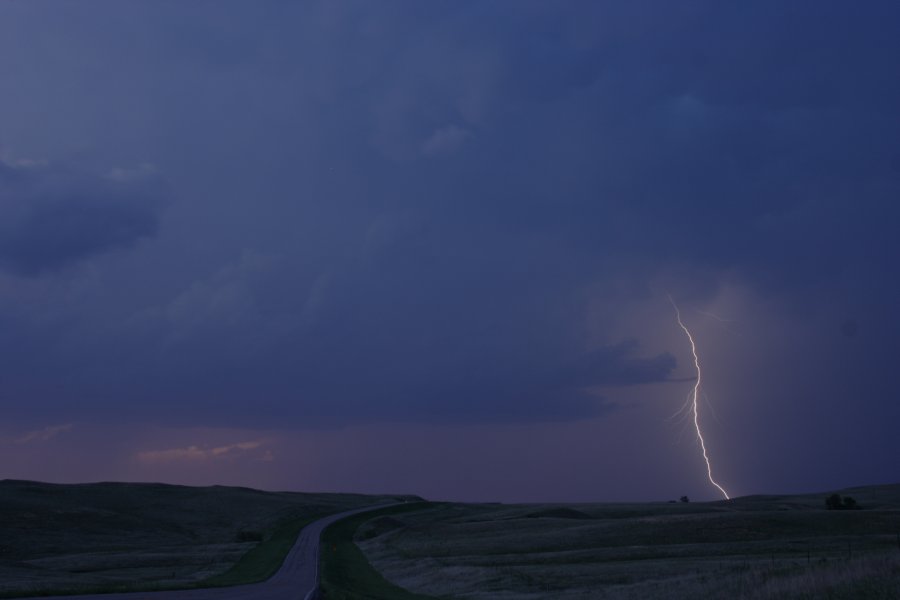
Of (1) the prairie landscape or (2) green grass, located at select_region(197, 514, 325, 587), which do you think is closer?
(1) the prairie landscape

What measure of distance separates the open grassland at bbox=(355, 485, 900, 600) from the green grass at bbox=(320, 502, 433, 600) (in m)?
1.20

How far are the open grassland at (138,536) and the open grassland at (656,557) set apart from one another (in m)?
11.3

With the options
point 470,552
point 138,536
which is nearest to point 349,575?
point 470,552

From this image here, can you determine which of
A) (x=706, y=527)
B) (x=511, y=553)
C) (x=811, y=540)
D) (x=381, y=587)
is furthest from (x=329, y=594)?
(x=706, y=527)

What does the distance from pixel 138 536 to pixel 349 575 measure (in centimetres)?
5621

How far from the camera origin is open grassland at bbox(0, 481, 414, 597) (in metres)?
48.8

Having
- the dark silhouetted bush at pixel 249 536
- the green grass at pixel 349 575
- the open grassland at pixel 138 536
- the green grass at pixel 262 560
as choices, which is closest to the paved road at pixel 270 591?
the green grass at pixel 349 575

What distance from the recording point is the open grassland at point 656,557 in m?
24.1

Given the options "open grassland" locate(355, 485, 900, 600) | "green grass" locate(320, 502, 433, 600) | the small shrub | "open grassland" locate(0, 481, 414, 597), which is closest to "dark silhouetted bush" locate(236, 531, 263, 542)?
the small shrub

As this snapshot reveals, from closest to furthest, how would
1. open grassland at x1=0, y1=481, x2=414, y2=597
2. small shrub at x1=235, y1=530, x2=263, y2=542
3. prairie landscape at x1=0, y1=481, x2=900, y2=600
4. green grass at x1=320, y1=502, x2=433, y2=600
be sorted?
prairie landscape at x1=0, y1=481, x2=900, y2=600 < green grass at x1=320, y1=502, x2=433, y2=600 < open grassland at x1=0, y1=481, x2=414, y2=597 < small shrub at x1=235, y1=530, x2=263, y2=542

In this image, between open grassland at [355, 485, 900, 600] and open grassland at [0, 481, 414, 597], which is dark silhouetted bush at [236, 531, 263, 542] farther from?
open grassland at [355, 485, 900, 600]

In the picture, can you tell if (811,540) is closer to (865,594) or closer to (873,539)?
(873,539)

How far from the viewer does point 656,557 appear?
2015 inches

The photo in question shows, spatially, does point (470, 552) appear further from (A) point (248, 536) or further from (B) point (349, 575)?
(A) point (248, 536)
